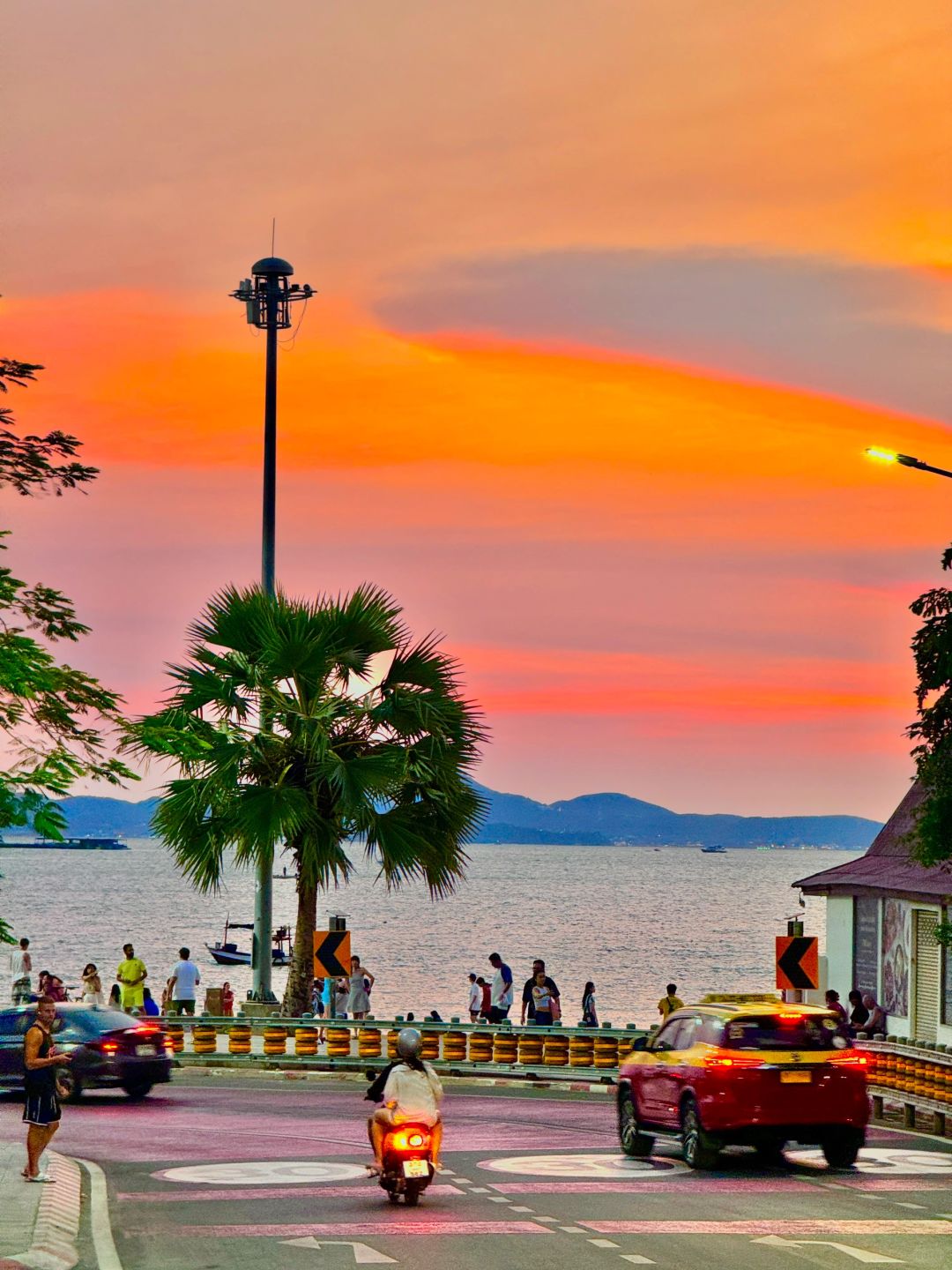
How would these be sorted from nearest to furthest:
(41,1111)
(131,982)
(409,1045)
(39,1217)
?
(39,1217)
(409,1045)
(41,1111)
(131,982)

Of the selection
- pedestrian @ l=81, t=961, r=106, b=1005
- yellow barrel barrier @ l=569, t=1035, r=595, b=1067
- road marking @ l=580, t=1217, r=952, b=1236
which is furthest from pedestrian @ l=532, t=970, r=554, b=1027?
road marking @ l=580, t=1217, r=952, b=1236

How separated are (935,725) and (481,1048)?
11.3m

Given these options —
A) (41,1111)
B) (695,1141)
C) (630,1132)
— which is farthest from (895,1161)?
(41,1111)

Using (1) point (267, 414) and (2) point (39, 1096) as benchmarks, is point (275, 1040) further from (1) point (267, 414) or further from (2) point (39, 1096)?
(2) point (39, 1096)

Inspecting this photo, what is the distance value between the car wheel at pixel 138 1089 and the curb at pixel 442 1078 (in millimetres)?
4747

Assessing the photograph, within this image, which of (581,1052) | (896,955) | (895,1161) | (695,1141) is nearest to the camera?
(695,1141)

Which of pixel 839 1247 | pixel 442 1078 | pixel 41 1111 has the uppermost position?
pixel 41 1111

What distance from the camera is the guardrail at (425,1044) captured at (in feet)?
107

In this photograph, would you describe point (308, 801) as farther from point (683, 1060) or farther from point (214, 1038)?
point (683, 1060)

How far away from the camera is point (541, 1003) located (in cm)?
3603

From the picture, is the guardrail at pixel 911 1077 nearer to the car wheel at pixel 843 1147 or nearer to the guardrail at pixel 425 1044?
the car wheel at pixel 843 1147

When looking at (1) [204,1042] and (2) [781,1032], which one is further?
(1) [204,1042]

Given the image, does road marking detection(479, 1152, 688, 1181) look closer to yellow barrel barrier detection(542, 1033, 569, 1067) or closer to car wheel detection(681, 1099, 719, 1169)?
car wheel detection(681, 1099, 719, 1169)

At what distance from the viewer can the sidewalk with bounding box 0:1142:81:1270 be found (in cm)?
1350
